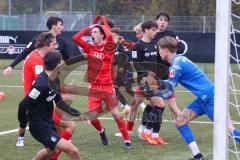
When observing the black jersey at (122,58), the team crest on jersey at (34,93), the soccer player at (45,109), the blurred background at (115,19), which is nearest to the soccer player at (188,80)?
the soccer player at (45,109)

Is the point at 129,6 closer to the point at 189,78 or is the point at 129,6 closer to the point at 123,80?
the point at 123,80

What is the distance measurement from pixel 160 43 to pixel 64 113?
1.62 m

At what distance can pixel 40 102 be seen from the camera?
7582 millimetres

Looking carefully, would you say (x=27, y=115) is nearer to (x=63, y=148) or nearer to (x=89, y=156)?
(x=63, y=148)

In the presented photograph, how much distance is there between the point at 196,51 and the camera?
23828 millimetres

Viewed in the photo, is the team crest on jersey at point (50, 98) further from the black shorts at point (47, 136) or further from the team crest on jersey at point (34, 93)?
the black shorts at point (47, 136)

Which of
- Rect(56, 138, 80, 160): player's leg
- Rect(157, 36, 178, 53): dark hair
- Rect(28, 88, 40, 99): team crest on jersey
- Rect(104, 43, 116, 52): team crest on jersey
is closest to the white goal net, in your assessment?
Rect(56, 138, 80, 160): player's leg

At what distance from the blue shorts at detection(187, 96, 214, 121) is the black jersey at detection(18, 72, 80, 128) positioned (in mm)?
2097

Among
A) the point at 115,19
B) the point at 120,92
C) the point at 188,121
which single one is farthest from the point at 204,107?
the point at 115,19

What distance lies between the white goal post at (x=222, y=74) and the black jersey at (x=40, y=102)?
2273mm

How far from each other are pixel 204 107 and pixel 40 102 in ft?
7.79

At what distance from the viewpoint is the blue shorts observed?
8.70 metres

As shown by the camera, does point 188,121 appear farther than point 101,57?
No

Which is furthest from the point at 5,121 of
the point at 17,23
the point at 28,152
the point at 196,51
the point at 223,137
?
the point at 17,23
